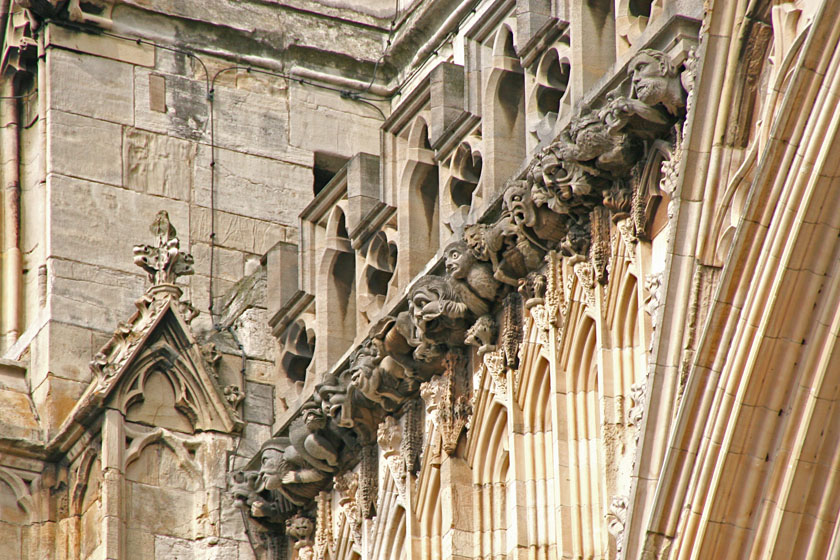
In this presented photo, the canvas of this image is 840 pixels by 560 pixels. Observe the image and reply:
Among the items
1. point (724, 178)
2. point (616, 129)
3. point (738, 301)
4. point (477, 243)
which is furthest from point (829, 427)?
point (477, 243)

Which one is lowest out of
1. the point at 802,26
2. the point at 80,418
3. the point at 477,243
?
the point at 80,418

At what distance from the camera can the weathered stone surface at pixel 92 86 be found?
17.9 meters

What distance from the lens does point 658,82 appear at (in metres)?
12.0

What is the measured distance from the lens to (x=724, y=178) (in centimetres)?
1148

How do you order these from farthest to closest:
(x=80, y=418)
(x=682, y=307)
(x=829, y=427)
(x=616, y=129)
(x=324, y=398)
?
(x=80, y=418) < (x=324, y=398) < (x=616, y=129) < (x=682, y=307) < (x=829, y=427)

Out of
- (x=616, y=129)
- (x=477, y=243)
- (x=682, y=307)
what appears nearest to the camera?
(x=682, y=307)

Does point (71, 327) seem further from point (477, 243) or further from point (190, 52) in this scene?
point (477, 243)

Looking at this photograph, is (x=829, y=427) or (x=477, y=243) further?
(x=477, y=243)

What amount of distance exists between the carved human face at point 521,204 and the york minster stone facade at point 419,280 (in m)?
0.02

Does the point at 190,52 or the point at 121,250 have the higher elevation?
the point at 190,52

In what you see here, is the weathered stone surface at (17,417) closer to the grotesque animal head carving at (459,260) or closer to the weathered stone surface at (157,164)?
the weathered stone surface at (157,164)

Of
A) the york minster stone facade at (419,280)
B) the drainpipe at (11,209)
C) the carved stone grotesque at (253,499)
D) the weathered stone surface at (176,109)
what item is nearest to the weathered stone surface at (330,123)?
the york minster stone facade at (419,280)

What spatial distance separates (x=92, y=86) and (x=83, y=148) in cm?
48

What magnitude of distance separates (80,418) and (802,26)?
21.6 ft
